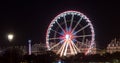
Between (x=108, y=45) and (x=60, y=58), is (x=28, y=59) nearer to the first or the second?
(x=60, y=58)

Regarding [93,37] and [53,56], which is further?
[93,37]

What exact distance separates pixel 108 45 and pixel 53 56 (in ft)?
227

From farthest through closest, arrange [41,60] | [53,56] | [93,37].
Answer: [93,37], [53,56], [41,60]

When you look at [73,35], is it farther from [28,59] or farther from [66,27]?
[28,59]

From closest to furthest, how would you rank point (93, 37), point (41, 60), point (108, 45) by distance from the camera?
point (41, 60) < point (93, 37) < point (108, 45)

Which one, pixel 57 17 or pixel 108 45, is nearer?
pixel 57 17

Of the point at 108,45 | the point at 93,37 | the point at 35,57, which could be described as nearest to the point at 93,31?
the point at 93,37

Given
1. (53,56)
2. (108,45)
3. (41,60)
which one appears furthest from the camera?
(108,45)

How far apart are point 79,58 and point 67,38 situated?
4275 mm

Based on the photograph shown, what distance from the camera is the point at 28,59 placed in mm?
67875

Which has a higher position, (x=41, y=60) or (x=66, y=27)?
(x=66, y=27)

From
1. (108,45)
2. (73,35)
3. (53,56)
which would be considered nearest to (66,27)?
(73,35)

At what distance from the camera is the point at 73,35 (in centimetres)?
7531

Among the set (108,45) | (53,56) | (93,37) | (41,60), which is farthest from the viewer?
(108,45)
